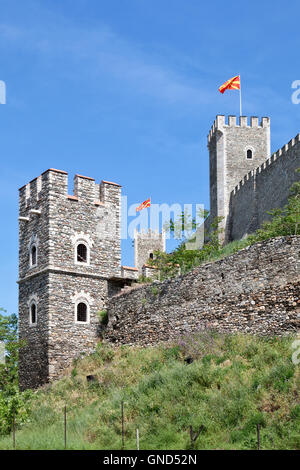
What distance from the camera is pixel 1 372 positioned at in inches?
1390

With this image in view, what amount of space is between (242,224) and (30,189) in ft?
62.4

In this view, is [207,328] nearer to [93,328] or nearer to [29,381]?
[93,328]

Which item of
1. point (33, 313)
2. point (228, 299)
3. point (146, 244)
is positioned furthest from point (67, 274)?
point (146, 244)

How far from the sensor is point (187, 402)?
16.6m

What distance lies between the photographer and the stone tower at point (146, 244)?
61.5 m

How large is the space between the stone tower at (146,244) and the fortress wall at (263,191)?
16.3 m

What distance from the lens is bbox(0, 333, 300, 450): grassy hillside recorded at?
48.2 feet

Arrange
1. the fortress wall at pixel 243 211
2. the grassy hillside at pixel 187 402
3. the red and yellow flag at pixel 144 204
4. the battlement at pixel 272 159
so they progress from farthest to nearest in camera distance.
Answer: the red and yellow flag at pixel 144 204, the fortress wall at pixel 243 211, the battlement at pixel 272 159, the grassy hillside at pixel 187 402

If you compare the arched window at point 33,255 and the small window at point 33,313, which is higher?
the arched window at point 33,255

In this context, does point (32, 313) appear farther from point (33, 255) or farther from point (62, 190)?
point (62, 190)

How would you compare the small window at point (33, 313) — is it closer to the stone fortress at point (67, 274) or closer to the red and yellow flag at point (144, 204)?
the stone fortress at point (67, 274)

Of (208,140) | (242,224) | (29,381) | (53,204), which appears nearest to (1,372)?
(29,381)

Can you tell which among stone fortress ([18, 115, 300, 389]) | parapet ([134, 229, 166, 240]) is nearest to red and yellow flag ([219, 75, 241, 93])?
stone fortress ([18, 115, 300, 389])

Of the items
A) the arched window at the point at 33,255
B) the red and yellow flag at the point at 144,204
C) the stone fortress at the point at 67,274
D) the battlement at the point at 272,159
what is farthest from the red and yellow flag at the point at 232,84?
the arched window at the point at 33,255
